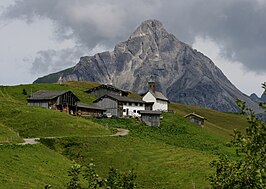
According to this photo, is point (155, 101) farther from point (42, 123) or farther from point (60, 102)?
point (42, 123)

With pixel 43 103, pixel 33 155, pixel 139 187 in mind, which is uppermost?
pixel 43 103

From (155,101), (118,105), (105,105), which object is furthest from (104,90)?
(118,105)

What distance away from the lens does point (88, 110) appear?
394 ft

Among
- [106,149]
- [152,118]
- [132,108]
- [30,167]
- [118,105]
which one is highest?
[118,105]

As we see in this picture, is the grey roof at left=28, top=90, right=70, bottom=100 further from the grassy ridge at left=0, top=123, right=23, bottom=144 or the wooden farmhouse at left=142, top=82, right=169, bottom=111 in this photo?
the grassy ridge at left=0, top=123, right=23, bottom=144

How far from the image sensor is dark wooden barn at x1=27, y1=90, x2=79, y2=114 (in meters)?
112

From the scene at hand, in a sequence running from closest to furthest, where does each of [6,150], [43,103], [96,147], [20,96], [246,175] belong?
[246,175] < [6,150] < [96,147] < [43,103] < [20,96]

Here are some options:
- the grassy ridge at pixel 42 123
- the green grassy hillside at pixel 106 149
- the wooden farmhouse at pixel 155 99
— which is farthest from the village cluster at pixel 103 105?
the grassy ridge at pixel 42 123

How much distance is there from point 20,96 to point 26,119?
4380 cm

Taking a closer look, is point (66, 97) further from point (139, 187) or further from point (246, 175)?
point (246, 175)

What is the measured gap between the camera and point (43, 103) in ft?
369

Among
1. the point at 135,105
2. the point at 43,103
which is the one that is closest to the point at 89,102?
the point at 135,105

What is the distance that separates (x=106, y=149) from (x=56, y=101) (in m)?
47.0

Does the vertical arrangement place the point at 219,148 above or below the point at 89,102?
below
